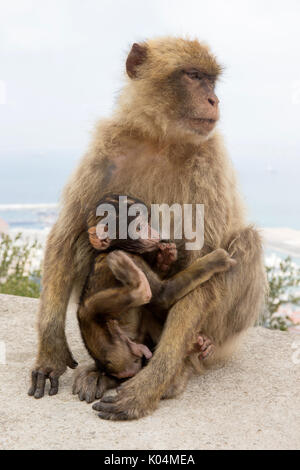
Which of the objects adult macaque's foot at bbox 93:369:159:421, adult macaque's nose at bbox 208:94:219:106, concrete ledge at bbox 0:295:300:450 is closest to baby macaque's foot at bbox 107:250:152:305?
adult macaque's foot at bbox 93:369:159:421

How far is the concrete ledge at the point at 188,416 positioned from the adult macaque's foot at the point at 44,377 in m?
0.04

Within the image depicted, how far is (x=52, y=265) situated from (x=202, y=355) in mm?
880

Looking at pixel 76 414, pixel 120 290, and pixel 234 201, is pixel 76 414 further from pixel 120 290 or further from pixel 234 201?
pixel 234 201

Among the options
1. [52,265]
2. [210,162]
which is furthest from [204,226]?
[52,265]

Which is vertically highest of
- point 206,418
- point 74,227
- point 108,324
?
point 74,227

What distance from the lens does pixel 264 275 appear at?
132 inches

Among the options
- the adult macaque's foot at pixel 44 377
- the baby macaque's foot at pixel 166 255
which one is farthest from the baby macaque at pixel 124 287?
the adult macaque's foot at pixel 44 377

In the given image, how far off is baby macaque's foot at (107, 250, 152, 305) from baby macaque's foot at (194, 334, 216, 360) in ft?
1.59

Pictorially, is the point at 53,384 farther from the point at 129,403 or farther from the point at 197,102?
the point at 197,102

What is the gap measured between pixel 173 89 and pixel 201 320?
1.12 meters

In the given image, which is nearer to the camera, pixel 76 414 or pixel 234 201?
pixel 76 414

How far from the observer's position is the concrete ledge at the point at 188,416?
261 centimetres

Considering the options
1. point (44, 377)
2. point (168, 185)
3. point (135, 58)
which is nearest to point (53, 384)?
point (44, 377)

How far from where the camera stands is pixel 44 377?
3160mm
